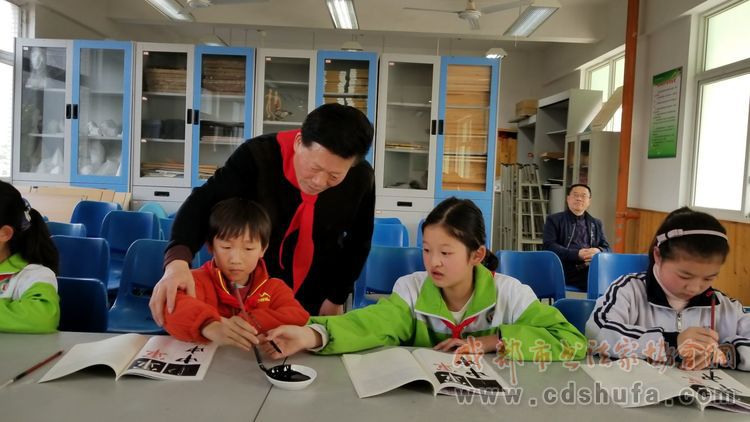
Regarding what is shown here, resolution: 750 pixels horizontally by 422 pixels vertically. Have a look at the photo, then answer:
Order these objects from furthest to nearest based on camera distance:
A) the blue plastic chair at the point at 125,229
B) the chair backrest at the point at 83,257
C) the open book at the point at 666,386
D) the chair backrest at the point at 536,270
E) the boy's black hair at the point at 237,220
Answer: the blue plastic chair at the point at 125,229
the chair backrest at the point at 536,270
the chair backrest at the point at 83,257
the boy's black hair at the point at 237,220
the open book at the point at 666,386

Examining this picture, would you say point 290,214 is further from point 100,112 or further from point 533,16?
point 100,112

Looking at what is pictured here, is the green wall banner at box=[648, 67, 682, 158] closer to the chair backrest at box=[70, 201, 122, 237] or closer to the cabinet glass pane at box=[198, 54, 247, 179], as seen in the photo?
the cabinet glass pane at box=[198, 54, 247, 179]

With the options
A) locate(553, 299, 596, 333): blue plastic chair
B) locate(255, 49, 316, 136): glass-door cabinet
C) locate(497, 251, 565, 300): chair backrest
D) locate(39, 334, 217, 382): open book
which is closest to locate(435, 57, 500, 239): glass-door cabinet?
locate(255, 49, 316, 136): glass-door cabinet

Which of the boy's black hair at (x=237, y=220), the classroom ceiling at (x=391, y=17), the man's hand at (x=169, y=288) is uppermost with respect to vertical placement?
the classroom ceiling at (x=391, y=17)

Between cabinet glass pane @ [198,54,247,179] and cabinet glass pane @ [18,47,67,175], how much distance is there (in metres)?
1.32

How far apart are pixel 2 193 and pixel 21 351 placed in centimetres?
70

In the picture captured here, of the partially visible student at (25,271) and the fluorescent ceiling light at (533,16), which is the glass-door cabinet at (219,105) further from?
the partially visible student at (25,271)

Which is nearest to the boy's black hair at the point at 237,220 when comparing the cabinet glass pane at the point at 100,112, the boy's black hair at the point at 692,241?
the boy's black hair at the point at 692,241

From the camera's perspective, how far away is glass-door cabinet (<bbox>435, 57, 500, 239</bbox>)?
5137 millimetres

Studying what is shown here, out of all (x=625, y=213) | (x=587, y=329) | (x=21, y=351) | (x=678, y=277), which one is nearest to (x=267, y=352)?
(x=21, y=351)

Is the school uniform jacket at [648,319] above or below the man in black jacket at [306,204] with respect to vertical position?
below

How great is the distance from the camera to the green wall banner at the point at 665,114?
4969 millimetres

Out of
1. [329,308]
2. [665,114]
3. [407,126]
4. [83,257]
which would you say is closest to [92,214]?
[83,257]

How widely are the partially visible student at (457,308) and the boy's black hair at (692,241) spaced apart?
1.08 feet
